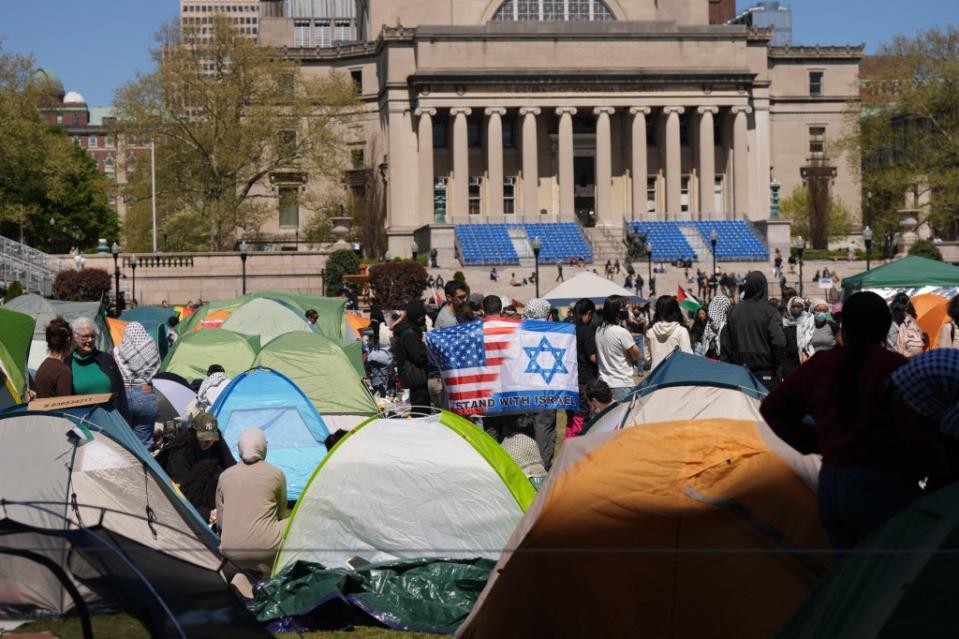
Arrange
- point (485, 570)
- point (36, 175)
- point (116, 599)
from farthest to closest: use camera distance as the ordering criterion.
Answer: point (36, 175) → point (485, 570) → point (116, 599)

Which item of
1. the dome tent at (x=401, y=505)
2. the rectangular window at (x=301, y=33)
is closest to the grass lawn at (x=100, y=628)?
the dome tent at (x=401, y=505)

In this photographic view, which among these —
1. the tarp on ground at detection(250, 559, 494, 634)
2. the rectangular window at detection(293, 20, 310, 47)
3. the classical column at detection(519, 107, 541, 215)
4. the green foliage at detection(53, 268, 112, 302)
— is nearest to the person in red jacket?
the tarp on ground at detection(250, 559, 494, 634)

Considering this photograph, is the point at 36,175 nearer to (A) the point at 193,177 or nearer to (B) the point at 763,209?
(A) the point at 193,177

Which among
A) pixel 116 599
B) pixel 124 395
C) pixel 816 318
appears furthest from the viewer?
pixel 816 318

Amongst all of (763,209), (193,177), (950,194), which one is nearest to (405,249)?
(193,177)

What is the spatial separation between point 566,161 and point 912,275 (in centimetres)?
5212

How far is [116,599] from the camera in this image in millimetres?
6211

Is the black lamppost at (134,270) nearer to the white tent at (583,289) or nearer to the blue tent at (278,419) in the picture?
the white tent at (583,289)

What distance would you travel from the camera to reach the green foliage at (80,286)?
49.0m

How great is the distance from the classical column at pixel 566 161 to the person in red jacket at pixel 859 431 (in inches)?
2728

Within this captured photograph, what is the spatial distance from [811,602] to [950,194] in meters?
64.5

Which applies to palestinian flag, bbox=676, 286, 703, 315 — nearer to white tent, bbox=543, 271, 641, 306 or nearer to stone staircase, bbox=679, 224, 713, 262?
white tent, bbox=543, 271, 641, 306

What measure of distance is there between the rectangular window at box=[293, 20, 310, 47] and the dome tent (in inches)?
3781

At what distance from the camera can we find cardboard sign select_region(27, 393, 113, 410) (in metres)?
10.6
